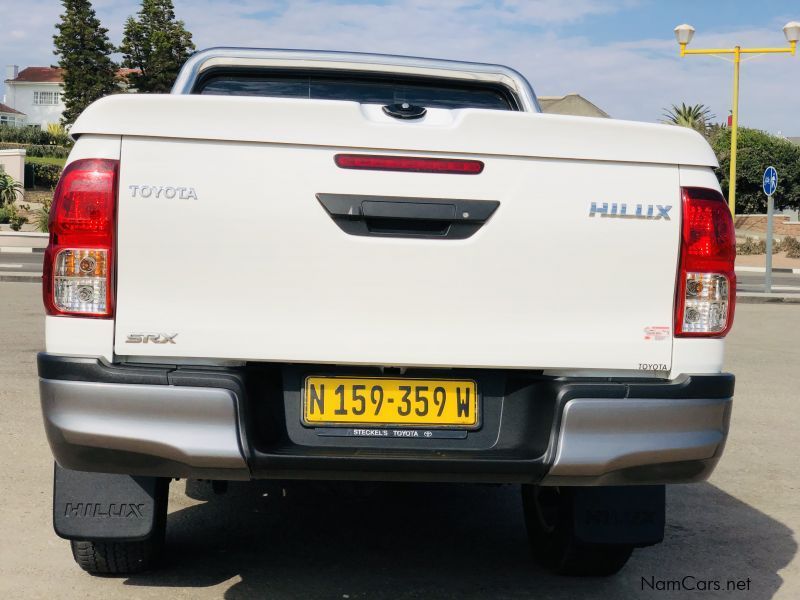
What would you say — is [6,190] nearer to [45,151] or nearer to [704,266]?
[45,151]

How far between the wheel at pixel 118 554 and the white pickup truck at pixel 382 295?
727 millimetres

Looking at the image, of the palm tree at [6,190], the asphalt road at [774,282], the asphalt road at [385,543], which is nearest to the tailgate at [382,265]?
the asphalt road at [385,543]

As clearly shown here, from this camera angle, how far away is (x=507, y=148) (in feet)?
10.6

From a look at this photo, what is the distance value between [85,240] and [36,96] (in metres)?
132

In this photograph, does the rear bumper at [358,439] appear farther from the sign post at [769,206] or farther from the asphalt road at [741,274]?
the sign post at [769,206]

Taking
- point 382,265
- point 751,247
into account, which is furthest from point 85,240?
point 751,247

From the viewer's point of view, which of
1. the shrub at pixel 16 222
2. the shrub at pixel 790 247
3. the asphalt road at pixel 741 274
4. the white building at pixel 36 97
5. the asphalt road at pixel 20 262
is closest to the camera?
the asphalt road at pixel 20 262

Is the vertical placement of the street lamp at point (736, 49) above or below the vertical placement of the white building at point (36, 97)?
below

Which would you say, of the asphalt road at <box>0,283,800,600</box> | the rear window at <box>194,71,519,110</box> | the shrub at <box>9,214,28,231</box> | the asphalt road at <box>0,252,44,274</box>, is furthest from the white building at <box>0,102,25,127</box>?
the asphalt road at <box>0,283,800,600</box>

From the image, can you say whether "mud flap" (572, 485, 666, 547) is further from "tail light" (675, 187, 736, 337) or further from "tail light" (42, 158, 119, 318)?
"tail light" (42, 158, 119, 318)

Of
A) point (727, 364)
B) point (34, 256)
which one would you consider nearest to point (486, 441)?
point (727, 364)

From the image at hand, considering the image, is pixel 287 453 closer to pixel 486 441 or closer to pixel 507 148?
pixel 486 441

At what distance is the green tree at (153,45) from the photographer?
73188mm

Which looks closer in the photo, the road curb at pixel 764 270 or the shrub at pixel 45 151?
the road curb at pixel 764 270
